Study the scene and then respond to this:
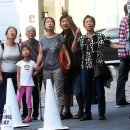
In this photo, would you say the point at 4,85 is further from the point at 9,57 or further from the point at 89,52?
the point at 89,52

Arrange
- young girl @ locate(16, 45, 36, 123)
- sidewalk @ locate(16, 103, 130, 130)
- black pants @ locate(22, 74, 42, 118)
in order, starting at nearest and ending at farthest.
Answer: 1. sidewalk @ locate(16, 103, 130, 130)
2. young girl @ locate(16, 45, 36, 123)
3. black pants @ locate(22, 74, 42, 118)

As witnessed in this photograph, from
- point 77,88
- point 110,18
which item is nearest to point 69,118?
point 77,88

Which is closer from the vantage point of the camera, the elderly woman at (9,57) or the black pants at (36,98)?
the elderly woman at (9,57)

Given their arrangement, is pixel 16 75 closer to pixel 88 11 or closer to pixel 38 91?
pixel 38 91

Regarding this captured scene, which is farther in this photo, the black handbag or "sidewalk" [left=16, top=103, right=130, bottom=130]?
the black handbag

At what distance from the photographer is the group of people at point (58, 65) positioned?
9.66m

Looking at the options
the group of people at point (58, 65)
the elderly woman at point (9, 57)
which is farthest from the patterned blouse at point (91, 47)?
the elderly woman at point (9, 57)

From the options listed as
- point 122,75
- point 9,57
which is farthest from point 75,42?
point 122,75

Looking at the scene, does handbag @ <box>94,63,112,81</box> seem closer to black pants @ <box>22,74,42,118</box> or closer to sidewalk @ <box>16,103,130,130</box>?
sidewalk @ <box>16,103,130,130</box>

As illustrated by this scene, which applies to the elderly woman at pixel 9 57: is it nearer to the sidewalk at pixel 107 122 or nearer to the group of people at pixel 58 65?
the group of people at pixel 58 65

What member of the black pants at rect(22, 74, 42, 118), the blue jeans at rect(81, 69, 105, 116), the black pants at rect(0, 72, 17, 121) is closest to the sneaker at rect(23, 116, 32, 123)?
the black pants at rect(22, 74, 42, 118)

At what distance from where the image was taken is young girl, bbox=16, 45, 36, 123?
32.6ft

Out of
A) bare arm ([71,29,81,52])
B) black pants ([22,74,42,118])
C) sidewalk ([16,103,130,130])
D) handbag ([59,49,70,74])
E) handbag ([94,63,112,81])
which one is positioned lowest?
sidewalk ([16,103,130,130])

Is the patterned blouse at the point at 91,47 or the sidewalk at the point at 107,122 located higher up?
the patterned blouse at the point at 91,47
